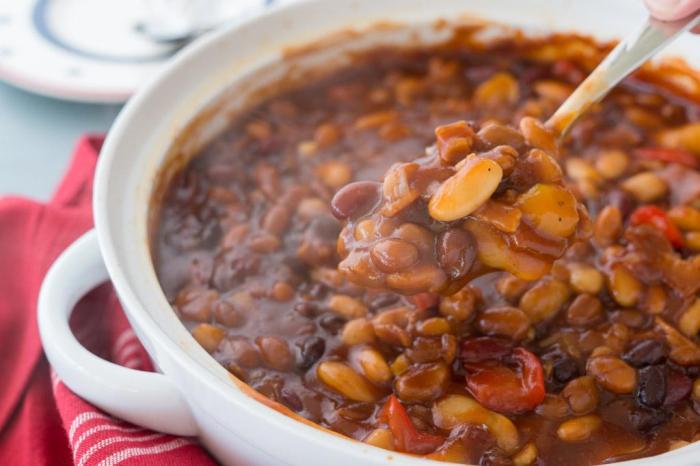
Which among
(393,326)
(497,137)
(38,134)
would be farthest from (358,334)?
(38,134)

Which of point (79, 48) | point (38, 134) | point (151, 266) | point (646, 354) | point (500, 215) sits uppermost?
point (500, 215)

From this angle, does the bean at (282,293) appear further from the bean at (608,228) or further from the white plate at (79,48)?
the white plate at (79,48)

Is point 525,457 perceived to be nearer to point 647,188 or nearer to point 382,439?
point 382,439

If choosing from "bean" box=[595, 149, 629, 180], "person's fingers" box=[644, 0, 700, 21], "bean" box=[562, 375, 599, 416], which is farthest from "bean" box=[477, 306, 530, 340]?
"person's fingers" box=[644, 0, 700, 21]

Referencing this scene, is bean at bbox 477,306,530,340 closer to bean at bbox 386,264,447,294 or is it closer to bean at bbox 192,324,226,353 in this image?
bean at bbox 386,264,447,294

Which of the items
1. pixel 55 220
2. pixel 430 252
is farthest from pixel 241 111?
pixel 430 252

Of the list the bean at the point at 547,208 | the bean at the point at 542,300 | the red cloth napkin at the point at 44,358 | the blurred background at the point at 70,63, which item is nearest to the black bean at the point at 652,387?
the bean at the point at 542,300
